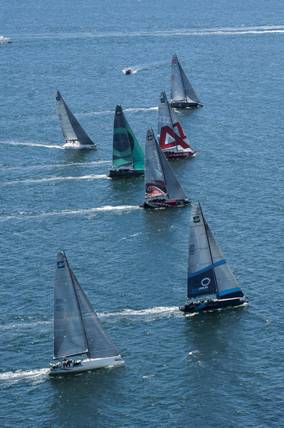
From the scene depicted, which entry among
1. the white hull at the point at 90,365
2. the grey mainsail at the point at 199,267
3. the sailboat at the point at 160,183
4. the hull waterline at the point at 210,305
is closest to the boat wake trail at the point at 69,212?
the sailboat at the point at 160,183

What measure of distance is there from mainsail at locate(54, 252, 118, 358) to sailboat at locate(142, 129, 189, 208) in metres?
52.7

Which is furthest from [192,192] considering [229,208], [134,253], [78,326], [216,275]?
[78,326]

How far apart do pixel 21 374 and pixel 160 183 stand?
56633mm

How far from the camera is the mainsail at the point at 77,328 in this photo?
12362 cm

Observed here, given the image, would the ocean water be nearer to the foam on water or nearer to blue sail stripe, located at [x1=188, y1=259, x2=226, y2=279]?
the foam on water

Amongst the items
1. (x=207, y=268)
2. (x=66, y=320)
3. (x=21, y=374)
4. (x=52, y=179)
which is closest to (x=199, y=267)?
(x=207, y=268)

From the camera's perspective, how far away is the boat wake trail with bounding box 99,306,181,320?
452ft

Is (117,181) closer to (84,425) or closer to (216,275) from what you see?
(216,275)

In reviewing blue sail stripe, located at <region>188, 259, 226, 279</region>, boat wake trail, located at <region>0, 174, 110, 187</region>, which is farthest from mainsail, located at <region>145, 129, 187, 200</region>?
blue sail stripe, located at <region>188, 259, 226, 279</region>

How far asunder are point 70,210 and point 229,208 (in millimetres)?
23496

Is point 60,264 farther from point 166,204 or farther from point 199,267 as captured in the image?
point 166,204

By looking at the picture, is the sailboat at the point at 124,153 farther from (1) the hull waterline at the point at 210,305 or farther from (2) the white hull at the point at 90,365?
(2) the white hull at the point at 90,365

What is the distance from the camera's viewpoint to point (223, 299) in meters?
139

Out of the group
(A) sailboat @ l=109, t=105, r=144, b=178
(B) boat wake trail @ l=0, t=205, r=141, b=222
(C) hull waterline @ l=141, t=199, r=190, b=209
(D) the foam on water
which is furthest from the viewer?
(A) sailboat @ l=109, t=105, r=144, b=178
